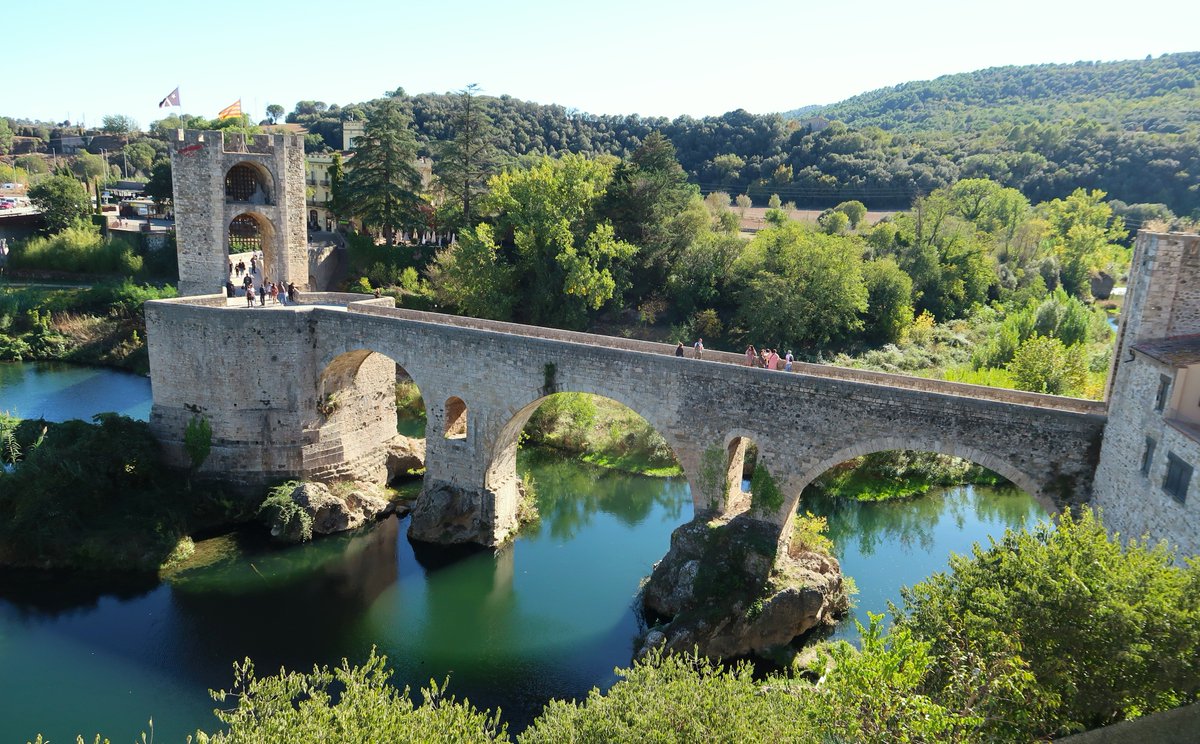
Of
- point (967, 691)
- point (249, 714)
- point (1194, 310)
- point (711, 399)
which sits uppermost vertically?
point (1194, 310)

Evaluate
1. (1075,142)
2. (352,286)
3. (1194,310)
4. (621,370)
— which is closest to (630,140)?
(1075,142)

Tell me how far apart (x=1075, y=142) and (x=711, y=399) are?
2423 inches

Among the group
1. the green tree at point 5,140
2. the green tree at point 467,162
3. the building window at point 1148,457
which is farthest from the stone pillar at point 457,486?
the green tree at point 5,140

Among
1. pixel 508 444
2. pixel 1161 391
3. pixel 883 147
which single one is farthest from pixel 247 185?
pixel 883 147

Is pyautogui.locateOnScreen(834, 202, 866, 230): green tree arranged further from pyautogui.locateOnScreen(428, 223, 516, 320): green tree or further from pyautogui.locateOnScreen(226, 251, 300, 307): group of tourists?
pyautogui.locateOnScreen(226, 251, 300, 307): group of tourists

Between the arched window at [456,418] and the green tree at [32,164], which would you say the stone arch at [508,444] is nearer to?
the arched window at [456,418]

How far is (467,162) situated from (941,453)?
30081 mm

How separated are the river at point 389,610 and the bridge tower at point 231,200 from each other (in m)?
8.31

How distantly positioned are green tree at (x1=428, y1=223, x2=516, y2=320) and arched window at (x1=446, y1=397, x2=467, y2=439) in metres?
13.1

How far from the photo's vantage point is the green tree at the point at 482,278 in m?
34.3

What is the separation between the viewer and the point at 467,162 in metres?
39.2

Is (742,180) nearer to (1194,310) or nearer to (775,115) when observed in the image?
(775,115)

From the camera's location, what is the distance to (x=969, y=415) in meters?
14.3

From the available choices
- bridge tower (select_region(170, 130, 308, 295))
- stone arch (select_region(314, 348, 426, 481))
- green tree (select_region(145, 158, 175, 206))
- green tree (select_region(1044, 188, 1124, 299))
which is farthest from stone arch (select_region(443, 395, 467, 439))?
Result: green tree (select_region(1044, 188, 1124, 299))
